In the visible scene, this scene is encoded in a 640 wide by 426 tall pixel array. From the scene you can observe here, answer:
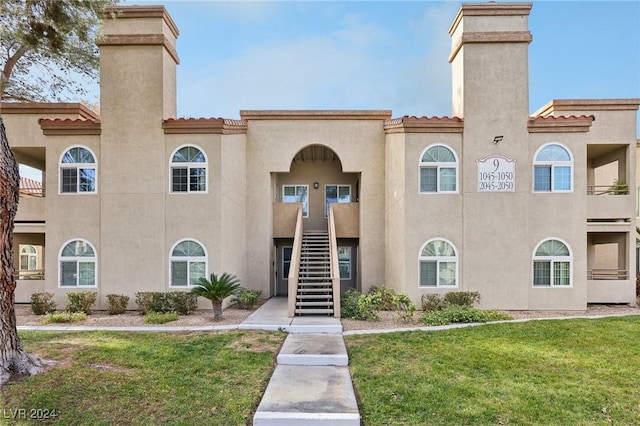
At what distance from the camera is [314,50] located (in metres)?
31.5

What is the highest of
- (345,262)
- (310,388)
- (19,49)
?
(19,49)

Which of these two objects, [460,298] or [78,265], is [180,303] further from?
[460,298]

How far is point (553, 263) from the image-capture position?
1380 centimetres

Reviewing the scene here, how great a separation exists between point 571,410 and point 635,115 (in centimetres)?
1346

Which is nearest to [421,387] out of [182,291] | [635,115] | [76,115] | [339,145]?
[182,291]

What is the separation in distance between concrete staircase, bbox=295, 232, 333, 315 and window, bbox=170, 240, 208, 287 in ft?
11.2

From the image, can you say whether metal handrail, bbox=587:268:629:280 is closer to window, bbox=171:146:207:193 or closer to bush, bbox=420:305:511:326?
bush, bbox=420:305:511:326

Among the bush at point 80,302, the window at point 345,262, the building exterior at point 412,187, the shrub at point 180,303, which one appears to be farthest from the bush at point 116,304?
the window at point 345,262

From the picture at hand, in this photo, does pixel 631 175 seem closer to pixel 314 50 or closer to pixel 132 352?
pixel 132 352

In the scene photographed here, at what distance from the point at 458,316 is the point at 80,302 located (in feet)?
38.4

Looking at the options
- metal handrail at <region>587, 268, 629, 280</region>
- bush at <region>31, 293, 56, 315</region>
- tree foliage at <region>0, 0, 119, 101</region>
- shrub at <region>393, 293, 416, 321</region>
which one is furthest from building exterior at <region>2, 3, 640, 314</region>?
tree foliage at <region>0, 0, 119, 101</region>

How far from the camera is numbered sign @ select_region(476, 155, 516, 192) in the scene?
13781 millimetres

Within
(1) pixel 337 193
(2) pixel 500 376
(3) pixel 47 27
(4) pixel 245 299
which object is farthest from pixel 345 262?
(3) pixel 47 27

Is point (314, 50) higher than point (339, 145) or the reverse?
higher
